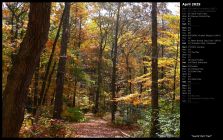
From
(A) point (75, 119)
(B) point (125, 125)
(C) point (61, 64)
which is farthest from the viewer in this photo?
(A) point (75, 119)

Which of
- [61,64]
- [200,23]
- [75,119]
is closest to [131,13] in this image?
[75,119]

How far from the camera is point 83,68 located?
28.1m

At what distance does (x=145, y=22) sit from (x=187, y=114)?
22934 millimetres

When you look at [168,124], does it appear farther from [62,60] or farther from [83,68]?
[83,68]

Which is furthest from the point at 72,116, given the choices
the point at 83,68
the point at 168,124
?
the point at 168,124

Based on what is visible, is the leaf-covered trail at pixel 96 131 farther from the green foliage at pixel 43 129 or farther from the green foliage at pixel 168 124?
the green foliage at pixel 168 124

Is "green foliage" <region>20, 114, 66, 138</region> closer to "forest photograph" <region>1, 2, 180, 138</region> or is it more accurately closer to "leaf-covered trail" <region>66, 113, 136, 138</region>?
"forest photograph" <region>1, 2, 180, 138</region>

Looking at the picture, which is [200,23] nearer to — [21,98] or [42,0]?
[42,0]

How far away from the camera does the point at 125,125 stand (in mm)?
19891

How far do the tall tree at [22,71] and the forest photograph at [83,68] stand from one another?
19mm

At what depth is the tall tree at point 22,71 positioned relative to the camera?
258 inches

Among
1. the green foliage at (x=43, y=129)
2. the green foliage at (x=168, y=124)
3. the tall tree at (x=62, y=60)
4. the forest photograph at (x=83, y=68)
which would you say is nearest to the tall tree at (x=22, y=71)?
the forest photograph at (x=83, y=68)

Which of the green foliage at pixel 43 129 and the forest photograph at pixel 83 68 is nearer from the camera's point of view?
the forest photograph at pixel 83 68

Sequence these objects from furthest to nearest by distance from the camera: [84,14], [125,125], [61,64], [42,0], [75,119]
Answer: [84,14]
[75,119]
[125,125]
[61,64]
[42,0]
